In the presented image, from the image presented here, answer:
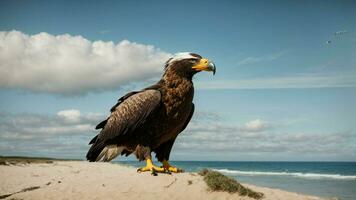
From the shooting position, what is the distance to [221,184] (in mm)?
10391

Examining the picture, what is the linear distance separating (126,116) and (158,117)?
84 centimetres

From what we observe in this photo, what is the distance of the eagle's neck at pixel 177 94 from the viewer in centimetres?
791

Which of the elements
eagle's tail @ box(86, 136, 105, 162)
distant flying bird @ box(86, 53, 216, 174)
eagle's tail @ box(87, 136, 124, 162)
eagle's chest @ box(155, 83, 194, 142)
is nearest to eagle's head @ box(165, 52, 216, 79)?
distant flying bird @ box(86, 53, 216, 174)

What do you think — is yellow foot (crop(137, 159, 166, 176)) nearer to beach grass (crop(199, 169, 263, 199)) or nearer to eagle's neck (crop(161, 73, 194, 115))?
eagle's neck (crop(161, 73, 194, 115))

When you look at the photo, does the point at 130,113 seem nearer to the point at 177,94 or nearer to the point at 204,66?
the point at 177,94

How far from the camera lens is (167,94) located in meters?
8.03

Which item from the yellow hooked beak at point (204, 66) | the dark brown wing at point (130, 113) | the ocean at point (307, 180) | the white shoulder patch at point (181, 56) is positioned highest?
the white shoulder patch at point (181, 56)

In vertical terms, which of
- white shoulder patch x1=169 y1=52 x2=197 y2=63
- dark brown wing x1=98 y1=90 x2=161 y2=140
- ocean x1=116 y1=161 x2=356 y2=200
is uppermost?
white shoulder patch x1=169 y1=52 x2=197 y2=63

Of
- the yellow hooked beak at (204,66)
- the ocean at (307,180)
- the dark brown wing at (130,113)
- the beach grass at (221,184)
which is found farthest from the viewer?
the ocean at (307,180)

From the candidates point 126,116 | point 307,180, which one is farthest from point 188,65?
point 307,180

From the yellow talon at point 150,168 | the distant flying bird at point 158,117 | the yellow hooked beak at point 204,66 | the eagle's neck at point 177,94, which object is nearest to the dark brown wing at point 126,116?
the distant flying bird at point 158,117

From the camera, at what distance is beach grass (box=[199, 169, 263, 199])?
10.2 m

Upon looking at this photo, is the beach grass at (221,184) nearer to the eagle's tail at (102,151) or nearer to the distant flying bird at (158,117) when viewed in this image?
the distant flying bird at (158,117)

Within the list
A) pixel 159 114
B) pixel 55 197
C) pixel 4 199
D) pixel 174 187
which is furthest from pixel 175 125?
pixel 4 199
